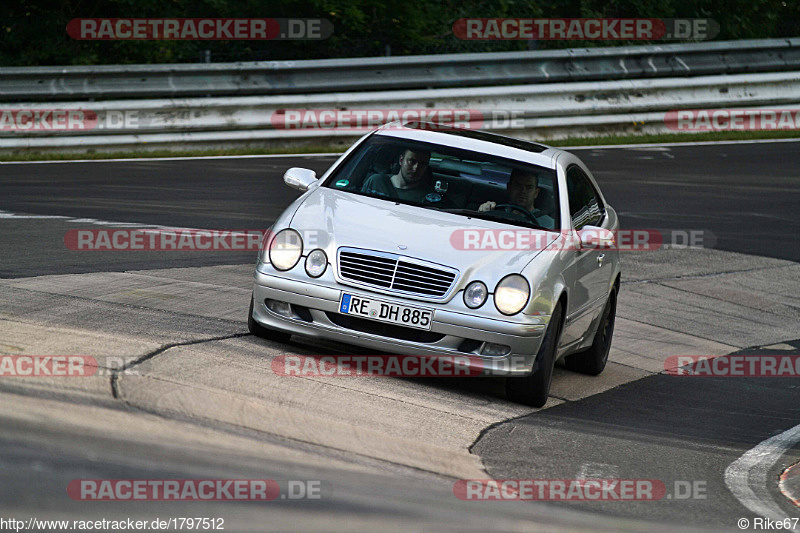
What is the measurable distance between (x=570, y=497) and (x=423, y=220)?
2.39 metres

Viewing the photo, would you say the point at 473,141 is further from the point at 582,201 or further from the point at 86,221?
the point at 86,221

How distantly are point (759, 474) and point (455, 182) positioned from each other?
2.71 metres

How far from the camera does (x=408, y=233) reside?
7.55 m

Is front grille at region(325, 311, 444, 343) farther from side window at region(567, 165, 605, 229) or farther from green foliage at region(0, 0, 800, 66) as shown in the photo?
green foliage at region(0, 0, 800, 66)

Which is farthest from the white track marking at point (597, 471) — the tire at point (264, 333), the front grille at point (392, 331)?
the tire at point (264, 333)

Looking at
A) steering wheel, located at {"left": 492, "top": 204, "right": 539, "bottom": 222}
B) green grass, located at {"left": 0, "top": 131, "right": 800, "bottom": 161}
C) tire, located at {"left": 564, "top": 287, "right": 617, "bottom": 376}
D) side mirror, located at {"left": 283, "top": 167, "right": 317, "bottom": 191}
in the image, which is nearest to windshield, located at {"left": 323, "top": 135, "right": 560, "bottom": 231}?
steering wheel, located at {"left": 492, "top": 204, "right": 539, "bottom": 222}

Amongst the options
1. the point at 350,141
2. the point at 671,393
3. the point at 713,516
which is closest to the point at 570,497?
the point at 713,516

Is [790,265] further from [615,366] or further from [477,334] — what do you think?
[477,334]

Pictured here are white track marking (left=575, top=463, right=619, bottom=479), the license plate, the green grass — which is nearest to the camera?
white track marking (left=575, top=463, right=619, bottom=479)

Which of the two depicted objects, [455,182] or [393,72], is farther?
[393,72]

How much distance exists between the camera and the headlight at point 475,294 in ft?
23.9

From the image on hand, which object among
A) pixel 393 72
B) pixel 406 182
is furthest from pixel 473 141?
pixel 393 72

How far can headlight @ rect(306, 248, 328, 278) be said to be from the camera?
7406mm

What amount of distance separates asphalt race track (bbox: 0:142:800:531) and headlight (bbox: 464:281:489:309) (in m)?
0.60
